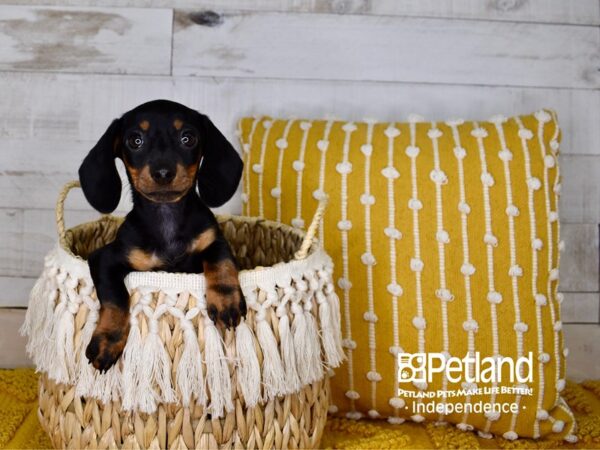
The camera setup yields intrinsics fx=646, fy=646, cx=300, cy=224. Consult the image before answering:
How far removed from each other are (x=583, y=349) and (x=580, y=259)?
8.7 inches

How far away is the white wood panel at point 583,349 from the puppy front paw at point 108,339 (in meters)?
1.13

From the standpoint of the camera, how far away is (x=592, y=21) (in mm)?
1555

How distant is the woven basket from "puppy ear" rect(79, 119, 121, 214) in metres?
0.10


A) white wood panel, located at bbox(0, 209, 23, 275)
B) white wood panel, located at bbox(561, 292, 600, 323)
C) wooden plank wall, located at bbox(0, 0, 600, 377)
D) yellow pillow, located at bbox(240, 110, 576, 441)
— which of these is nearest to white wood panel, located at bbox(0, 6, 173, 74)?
wooden plank wall, located at bbox(0, 0, 600, 377)

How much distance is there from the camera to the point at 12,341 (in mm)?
1539

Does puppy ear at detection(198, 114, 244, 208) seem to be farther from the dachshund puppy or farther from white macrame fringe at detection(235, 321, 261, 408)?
white macrame fringe at detection(235, 321, 261, 408)

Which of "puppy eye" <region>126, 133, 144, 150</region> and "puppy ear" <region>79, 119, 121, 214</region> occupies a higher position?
"puppy eye" <region>126, 133, 144, 150</region>

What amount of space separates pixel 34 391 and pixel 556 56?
1.41m

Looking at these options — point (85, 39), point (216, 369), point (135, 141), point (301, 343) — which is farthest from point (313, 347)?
point (85, 39)

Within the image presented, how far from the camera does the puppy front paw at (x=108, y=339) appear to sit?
871 mm

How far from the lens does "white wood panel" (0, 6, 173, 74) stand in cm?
150

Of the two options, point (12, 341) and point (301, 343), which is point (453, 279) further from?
point (12, 341)

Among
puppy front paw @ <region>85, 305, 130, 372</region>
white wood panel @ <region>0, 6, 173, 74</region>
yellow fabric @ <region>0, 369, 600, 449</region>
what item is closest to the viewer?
puppy front paw @ <region>85, 305, 130, 372</region>

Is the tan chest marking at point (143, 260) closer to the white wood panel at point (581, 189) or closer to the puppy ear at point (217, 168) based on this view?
the puppy ear at point (217, 168)
